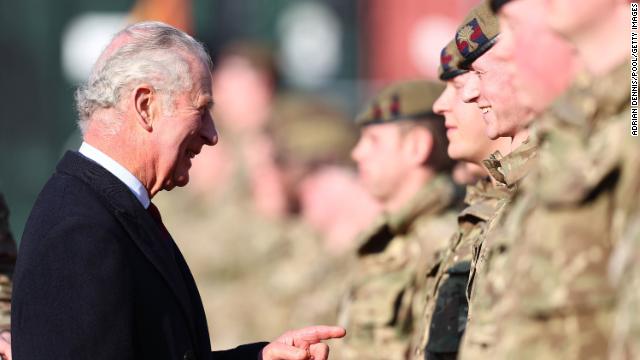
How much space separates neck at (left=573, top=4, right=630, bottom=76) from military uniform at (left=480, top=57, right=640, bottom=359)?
4 centimetres

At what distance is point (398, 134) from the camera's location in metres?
6.54

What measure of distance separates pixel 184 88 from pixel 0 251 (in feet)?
4.50

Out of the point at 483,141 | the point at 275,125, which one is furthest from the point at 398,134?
the point at 275,125

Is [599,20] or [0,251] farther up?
[599,20]

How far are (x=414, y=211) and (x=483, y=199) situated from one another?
1208mm

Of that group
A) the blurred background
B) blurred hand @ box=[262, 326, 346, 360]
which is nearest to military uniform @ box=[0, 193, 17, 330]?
blurred hand @ box=[262, 326, 346, 360]

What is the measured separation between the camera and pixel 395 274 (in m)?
6.30

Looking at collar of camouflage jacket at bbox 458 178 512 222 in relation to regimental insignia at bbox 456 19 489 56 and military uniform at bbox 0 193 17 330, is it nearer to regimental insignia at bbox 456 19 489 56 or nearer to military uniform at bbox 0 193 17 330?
regimental insignia at bbox 456 19 489 56

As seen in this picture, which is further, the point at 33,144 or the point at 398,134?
the point at 33,144

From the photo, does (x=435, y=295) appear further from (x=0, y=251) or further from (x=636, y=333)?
(x=636, y=333)

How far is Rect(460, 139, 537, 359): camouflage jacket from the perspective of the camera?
137 inches

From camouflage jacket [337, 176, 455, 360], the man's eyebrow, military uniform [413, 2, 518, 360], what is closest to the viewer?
the man's eyebrow

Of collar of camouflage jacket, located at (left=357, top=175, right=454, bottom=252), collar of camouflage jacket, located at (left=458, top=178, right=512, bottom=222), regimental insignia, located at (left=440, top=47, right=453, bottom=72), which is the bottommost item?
collar of camouflage jacket, located at (left=357, top=175, right=454, bottom=252)

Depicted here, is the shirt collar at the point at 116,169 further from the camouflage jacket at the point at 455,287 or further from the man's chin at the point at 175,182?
the camouflage jacket at the point at 455,287
